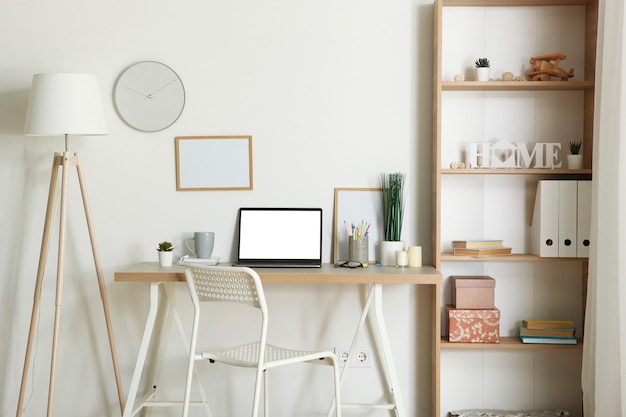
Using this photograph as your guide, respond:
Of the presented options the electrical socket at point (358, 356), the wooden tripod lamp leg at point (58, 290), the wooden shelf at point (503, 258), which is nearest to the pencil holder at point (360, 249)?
the wooden shelf at point (503, 258)

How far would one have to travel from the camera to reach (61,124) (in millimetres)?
3117

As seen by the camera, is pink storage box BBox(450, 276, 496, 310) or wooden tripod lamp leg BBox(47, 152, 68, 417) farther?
pink storage box BBox(450, 276, 496, 310)

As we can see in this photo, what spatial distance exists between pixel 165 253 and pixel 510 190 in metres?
1.65

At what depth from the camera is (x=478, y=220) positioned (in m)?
3.45

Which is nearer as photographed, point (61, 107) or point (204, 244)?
point (61, 107)

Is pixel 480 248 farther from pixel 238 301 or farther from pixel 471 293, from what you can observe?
pixel 238 301

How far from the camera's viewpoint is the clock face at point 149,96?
11.3 ft

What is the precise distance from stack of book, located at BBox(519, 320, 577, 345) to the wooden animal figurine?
1130 millimetres

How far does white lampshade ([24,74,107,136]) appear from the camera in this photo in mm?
3125

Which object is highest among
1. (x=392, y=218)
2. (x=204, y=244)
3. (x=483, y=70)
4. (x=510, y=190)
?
(x=483, y=70)

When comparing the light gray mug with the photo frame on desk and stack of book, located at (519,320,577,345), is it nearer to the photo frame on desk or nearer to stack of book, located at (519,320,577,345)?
the photo frame on desk

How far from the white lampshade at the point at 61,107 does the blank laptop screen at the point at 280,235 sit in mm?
820

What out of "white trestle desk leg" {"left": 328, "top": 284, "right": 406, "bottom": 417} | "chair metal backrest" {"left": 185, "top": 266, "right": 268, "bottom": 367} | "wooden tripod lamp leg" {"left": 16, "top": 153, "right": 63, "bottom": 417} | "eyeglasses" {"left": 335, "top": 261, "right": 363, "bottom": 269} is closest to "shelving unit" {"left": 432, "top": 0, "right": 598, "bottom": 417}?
"white trestle desk leg" {"left": 328, "top": 284, "right": 406, "bottom": 417}

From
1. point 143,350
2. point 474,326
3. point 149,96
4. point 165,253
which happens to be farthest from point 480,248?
point 149,96
